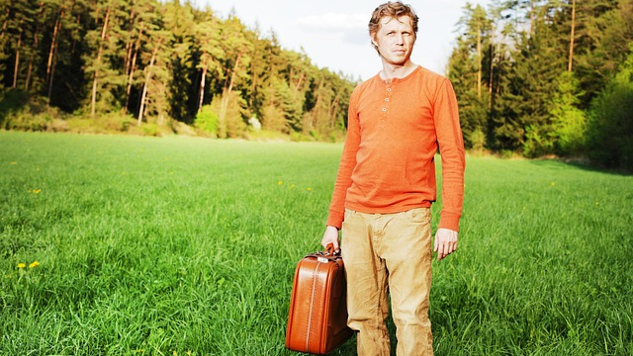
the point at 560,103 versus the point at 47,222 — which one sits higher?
the point at 560,103

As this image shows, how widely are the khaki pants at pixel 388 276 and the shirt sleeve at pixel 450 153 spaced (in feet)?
0.39

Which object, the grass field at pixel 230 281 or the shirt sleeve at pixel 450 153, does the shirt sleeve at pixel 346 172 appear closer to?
the shirt sleeve at pixel 450 153

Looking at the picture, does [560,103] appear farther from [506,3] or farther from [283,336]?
[283,336]

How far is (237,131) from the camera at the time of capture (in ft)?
194

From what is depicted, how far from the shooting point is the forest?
108ft

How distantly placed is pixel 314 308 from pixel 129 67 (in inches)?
2243

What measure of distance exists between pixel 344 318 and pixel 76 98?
53108 millimetres

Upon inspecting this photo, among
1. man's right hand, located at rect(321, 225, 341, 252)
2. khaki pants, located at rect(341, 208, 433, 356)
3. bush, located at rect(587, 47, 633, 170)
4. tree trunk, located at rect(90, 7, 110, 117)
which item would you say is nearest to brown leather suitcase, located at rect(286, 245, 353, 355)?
khaki pants, located at rect(341, 208, 433, 356)

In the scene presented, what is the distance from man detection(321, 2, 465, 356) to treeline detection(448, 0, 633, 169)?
2722 cm

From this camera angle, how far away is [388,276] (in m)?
2.50

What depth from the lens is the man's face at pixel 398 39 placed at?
2.32m

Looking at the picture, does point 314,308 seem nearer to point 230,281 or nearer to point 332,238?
point 332,238

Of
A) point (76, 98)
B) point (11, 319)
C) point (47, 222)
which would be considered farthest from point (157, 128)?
point (11, 319)

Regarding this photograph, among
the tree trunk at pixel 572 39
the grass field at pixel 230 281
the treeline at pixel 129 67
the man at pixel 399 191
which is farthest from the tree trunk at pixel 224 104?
the man at pixel 399 191
